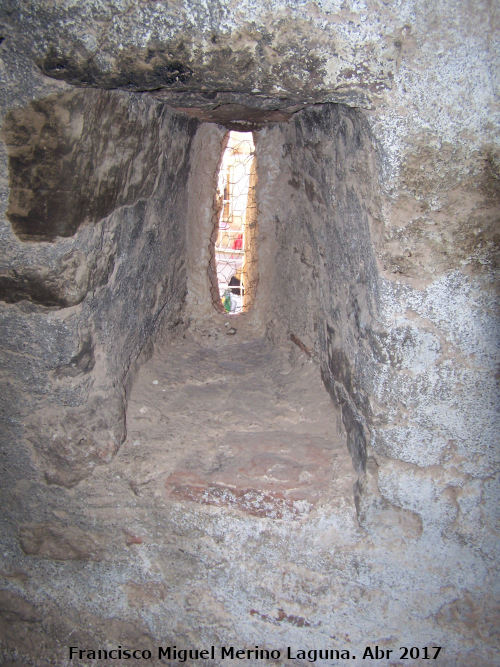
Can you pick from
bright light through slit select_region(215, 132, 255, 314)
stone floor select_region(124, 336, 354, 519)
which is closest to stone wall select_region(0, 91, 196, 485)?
stone floor select_region(124, 336, 354, 519)

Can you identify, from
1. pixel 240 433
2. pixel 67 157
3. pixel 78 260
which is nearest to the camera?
pixel 67 157

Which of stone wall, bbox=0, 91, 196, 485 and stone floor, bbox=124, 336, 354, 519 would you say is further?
stone floor, bbox=124, 336, 354, 519

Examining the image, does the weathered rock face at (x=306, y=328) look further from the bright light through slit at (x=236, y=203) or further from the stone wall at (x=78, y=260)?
the bright light through slit at (x=236, y=203)

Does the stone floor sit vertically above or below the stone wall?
below

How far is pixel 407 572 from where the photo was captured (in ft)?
3.97

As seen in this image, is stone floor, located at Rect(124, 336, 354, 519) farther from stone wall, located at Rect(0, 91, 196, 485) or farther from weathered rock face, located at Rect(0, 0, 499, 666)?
stone wall, located at Rect(0, 91, 196, 485)

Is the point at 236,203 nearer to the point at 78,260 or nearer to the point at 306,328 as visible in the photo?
the point at 306,328

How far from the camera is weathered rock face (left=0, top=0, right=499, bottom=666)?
95cm

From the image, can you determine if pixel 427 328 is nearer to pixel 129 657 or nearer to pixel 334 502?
pixel 334 502

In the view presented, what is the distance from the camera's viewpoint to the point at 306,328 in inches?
65.7

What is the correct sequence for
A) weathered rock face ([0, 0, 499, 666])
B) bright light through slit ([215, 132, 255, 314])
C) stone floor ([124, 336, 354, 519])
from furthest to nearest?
bright light through slit ([215, 132, 255, 314]) → stone floor ([124, 336, 354, 519]) → weathered rock face ([0, 0, 499, 666])

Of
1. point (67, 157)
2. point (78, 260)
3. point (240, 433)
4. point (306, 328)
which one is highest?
point (67, 157)

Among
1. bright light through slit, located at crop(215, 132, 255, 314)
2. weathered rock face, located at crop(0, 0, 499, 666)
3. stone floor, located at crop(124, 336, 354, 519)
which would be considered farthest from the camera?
bright light through slit, located at crop(215, 132, 255, 314)

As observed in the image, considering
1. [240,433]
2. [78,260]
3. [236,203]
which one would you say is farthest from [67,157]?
[236,203]
